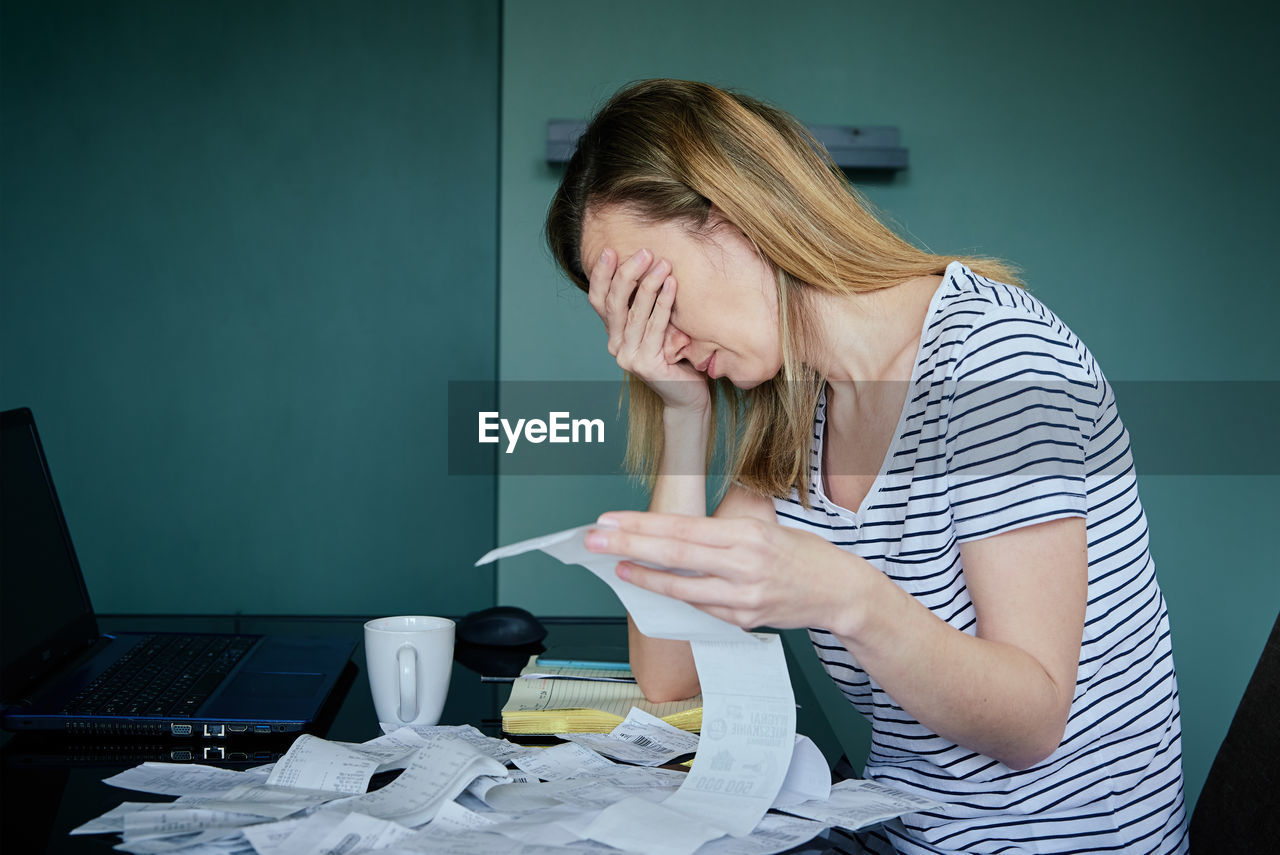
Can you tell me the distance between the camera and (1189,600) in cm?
223

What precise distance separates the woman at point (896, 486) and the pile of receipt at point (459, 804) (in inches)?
3.6

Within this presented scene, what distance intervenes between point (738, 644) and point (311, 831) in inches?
12.9

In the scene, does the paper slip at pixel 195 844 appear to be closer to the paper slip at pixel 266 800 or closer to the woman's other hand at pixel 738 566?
the paper slip at pixel 266 800

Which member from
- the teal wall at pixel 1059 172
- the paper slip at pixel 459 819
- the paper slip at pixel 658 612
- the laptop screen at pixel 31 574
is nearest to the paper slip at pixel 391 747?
the paper slip at pixel 459 819

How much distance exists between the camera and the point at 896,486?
101cm

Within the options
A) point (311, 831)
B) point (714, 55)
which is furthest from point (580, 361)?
point (311, 831)

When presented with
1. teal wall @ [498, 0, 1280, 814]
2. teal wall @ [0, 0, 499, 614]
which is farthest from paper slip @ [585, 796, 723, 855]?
teal wall @ [0, 0, 499, 614]

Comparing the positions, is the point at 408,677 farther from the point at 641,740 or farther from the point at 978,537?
the point at 978,537

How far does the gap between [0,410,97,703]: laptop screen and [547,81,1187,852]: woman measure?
2.04 feet

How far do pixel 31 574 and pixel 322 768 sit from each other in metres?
0.47

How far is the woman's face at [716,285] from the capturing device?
3.50 ft

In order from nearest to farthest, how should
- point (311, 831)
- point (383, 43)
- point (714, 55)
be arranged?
point (311, 831) → point (714, 55) → point (383, 43)

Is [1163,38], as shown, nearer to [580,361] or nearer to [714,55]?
[714,55]

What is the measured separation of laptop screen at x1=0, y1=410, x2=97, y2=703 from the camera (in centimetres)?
100
